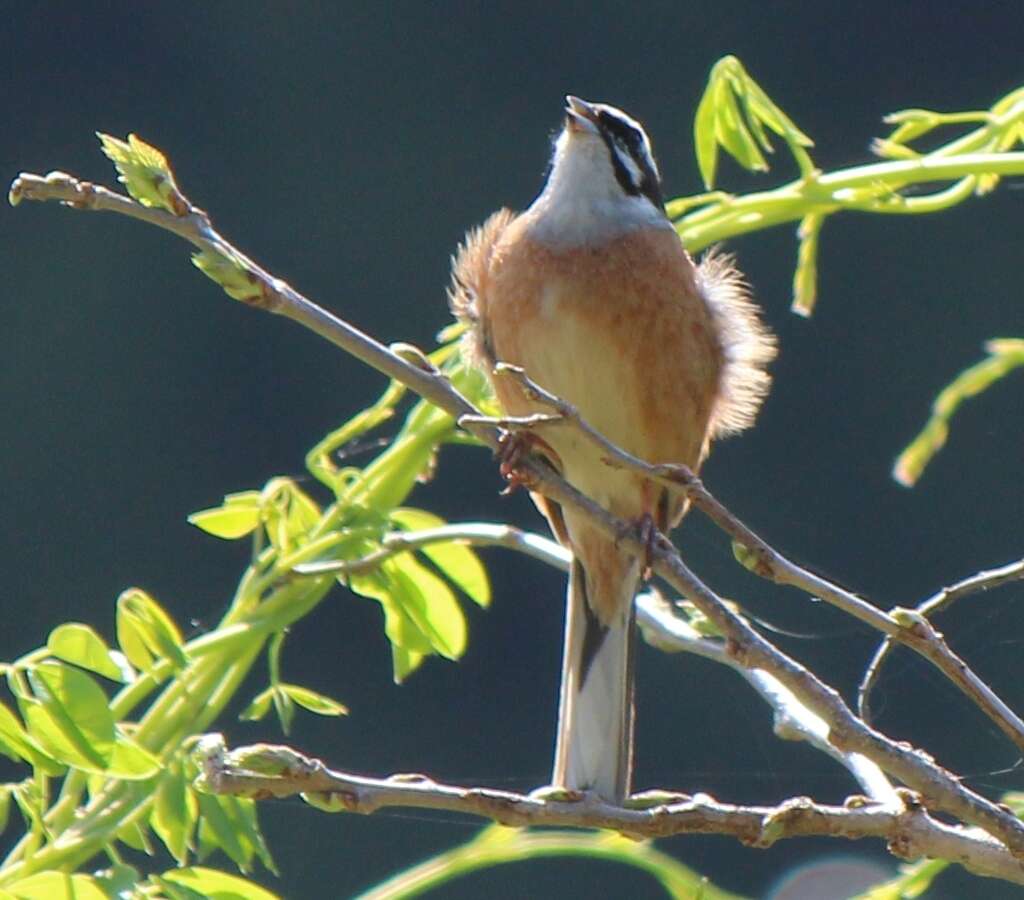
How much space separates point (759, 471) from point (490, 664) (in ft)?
2.93

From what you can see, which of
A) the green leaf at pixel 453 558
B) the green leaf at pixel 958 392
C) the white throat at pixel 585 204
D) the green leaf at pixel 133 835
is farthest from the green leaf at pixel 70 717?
the white throat at pixel 585 204

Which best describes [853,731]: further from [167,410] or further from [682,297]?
[167,410]

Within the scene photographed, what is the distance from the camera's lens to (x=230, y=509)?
76.3 inches

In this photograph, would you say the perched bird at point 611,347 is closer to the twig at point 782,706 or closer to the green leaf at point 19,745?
the twig at point 782,706

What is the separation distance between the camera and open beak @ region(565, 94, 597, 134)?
2.69 m

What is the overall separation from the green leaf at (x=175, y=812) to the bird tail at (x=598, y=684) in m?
0.36

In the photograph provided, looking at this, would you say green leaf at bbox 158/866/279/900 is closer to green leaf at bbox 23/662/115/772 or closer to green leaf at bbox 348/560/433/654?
green leaf at bbox 23/662/115/772

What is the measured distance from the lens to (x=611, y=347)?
244 centimetres

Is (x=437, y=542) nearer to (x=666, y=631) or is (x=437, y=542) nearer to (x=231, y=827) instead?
(x=666, y=631)

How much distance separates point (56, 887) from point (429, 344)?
12.3 feet

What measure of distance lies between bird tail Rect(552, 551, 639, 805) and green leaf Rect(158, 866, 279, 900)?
362 millimetres

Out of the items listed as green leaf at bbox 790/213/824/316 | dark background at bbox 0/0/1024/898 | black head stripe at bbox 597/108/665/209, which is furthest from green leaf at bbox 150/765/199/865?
dark background at bbox 0/0/1024/898

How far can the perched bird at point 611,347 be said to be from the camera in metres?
2.40

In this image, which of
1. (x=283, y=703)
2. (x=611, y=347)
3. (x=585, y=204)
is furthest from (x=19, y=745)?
(x=585, y=204)
